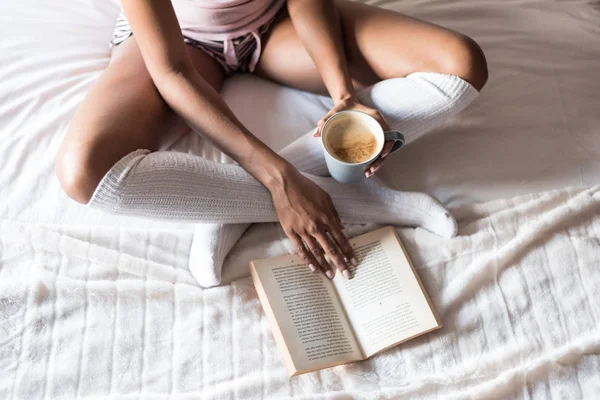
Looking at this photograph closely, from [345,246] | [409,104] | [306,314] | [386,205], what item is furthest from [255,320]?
[409,104]

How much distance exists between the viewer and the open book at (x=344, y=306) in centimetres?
88

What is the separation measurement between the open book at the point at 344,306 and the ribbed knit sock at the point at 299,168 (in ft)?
0.23

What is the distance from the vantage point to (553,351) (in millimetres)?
902

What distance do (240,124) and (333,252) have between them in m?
0.26

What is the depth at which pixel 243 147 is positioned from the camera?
0.94 meters

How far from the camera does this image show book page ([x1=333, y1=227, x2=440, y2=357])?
2.96 feet

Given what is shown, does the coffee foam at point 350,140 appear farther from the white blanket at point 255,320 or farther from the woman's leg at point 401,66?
the white blanket at point 255,320

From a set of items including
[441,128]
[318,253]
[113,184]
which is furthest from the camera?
[441,128]

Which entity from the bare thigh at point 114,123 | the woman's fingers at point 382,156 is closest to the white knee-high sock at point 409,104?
the woman's fingers at point 382,156

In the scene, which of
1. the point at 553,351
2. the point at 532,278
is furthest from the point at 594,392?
the point at 532,278

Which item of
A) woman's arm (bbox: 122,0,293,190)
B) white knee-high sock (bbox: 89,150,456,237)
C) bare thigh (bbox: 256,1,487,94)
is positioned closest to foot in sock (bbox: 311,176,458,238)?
white knee-high sock (bbox: 89,150,456,237)

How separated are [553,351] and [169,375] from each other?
587mm

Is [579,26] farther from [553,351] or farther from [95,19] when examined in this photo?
[95,19]

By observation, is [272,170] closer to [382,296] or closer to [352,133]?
[352,133]
